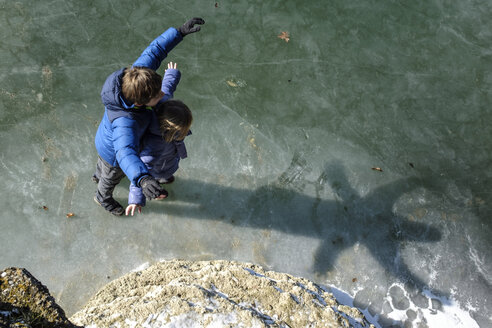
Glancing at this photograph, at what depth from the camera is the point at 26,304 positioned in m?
2.31

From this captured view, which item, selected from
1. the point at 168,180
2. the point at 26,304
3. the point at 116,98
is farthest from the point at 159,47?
the point at 26,304

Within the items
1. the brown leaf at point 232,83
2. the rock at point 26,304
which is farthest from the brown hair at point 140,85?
the brown leaf at point 232,83

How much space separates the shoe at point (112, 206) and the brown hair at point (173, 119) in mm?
1107

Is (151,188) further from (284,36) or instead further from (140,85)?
(284,36)

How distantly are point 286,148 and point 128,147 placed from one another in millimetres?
1787

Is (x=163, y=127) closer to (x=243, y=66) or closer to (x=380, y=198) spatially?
(x=243, y=66)

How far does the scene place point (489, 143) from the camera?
429 cm

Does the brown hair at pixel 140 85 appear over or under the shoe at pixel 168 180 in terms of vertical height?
over

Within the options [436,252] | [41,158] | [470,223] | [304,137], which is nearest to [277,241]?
Answer: [304,137]

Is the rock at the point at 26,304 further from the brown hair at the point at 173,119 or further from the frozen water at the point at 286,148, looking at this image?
the frozen water at the point at 286,148

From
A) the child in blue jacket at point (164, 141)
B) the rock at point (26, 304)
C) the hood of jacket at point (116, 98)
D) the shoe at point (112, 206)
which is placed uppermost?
the hood of jacket at point (116, 98)

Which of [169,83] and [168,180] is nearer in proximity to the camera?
[169,83]

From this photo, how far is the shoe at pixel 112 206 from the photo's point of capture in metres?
3.67

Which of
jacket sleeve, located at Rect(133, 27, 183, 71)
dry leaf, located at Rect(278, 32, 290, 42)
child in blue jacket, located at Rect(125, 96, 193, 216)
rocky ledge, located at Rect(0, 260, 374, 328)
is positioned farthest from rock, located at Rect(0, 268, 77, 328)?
dry leaf, located at Rect(278, 32, 290, 42)
